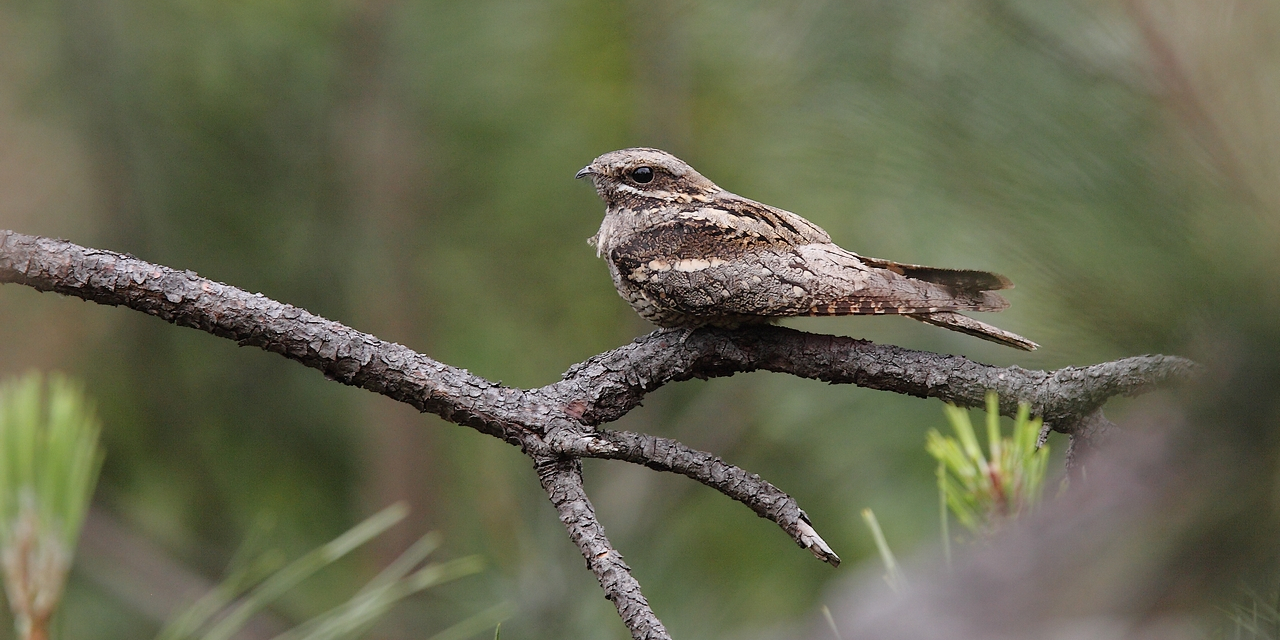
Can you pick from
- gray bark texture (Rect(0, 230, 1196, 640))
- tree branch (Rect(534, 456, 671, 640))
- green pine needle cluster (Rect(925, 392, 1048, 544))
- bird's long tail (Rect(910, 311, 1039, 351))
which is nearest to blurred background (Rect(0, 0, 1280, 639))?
bird's long tail (Rect(910, 311, 1039, 351))

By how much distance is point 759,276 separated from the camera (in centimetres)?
219

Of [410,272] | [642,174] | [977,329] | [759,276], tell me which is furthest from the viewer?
[410,272]

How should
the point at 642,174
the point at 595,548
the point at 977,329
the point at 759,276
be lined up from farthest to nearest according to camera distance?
the point at 642,174 → the point at 759,276 → the point at 977,329 → the point at 595,548

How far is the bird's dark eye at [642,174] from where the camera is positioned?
274cm

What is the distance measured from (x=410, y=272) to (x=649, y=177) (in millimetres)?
1861

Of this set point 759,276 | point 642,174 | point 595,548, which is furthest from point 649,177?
point 595,548

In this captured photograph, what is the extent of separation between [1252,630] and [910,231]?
2.12 metres

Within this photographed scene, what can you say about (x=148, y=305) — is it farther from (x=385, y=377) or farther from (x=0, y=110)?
(x=0, y=110)

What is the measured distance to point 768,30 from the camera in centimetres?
263

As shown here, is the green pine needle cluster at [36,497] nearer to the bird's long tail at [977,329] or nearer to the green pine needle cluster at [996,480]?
the green pine needle cluster at [996,480]

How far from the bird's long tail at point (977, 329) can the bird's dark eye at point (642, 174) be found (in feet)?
3.20

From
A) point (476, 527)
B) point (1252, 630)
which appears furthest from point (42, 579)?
point (476, 527)

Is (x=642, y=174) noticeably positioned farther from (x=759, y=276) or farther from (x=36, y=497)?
(x=36, y=497)

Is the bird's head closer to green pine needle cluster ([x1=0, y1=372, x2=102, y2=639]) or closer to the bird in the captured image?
the bird
